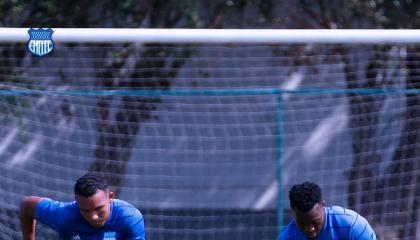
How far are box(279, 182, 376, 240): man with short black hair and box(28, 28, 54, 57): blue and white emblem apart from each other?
196 cm

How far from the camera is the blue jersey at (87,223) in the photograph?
16.6ft

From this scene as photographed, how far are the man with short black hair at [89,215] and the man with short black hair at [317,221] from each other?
787mm

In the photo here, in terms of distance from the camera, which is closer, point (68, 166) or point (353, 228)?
point (353, 228)

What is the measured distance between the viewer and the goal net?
7266 mm

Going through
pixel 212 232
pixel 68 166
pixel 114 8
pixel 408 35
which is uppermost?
pixel 114 8

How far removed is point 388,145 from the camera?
7.43 m

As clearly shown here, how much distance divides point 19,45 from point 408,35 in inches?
121

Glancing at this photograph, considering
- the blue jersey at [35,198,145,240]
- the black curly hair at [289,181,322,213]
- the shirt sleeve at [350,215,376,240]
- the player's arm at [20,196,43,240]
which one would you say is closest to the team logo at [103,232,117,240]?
the blue jersey at [35,198,145,240]

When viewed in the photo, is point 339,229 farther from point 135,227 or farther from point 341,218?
point 135,227

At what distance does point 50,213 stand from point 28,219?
128 mm

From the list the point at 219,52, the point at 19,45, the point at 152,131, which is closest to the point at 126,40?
the point at 152,131

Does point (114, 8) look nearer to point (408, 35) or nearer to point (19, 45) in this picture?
point (19, 45)

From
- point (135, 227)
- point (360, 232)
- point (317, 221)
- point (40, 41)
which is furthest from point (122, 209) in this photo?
point (40, 41)

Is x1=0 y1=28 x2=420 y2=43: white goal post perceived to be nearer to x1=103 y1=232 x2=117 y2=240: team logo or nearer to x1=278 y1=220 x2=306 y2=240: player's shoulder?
x1=103 y1=232 x2=117 y2=240: team logo
